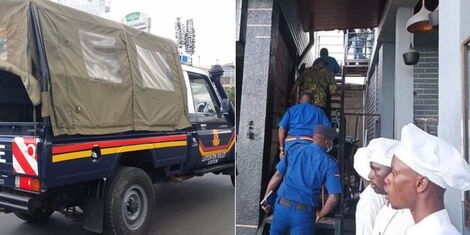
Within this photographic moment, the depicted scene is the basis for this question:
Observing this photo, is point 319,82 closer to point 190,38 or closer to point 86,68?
point 190,38

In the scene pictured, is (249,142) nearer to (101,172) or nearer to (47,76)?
(101,172)

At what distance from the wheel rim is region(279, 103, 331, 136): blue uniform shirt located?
1886 mm

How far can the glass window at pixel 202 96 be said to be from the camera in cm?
630

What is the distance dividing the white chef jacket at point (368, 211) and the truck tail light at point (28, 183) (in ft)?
9.29

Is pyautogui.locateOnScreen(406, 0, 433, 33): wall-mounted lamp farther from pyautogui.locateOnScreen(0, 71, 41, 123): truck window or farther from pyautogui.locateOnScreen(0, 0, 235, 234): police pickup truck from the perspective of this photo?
pyautogui.locateOnScreen(0, 71, 41, 123): truck window

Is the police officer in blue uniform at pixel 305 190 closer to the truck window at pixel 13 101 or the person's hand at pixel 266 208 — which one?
the person's hand at pixel 266 208

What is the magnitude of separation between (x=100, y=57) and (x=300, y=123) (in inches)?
93.9

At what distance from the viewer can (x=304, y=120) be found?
4.88 m

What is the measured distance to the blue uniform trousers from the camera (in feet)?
12.1

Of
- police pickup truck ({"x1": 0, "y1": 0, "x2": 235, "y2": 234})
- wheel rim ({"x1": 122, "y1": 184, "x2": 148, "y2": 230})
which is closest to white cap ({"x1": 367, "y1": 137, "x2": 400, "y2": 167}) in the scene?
police pickup truck ({"x1": 0, "y1": 0, "x2": 235, "y2": 234})

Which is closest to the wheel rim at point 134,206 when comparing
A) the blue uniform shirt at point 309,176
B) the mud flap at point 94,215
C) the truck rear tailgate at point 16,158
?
the mud flap at point 94,215

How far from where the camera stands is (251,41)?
17.1 ft

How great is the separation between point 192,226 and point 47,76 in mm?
2553

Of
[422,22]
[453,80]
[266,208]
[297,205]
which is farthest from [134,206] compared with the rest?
[422,22]
